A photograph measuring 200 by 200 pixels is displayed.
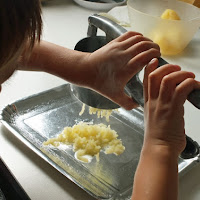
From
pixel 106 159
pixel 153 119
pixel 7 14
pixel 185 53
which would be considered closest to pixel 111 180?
pixel 106 159

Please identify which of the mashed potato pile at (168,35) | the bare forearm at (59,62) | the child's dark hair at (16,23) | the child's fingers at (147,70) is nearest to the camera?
the child's dark hair at (16,23)

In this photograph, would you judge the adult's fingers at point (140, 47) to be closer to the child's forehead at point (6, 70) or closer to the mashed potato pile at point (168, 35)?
the child's forehead at point (6, 70)

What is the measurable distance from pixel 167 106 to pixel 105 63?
163 millimetres

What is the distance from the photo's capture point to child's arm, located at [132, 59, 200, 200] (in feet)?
1.52

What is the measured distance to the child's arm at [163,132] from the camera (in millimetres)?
463

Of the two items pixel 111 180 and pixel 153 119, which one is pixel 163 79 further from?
pixel 111 180

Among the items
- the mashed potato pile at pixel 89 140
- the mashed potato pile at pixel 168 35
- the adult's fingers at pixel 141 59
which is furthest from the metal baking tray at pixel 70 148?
the mashed potato pile at pixel 168 35

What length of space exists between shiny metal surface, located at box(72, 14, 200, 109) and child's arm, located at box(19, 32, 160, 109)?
0.04 ft

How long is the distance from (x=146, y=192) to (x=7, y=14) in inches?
11.1

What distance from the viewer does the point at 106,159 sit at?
62 cm

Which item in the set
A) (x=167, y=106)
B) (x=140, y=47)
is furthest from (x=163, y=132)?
(x=140, y=47)

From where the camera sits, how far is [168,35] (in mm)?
937

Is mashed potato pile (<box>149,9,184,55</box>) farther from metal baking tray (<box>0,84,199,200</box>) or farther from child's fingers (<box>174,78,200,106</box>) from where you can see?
child's fingers (<box>174,78,200,106</box>)

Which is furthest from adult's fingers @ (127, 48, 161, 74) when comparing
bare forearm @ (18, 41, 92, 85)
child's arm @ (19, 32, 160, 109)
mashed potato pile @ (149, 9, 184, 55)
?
mashed potato pile @ (149, 9, 184, 55)
